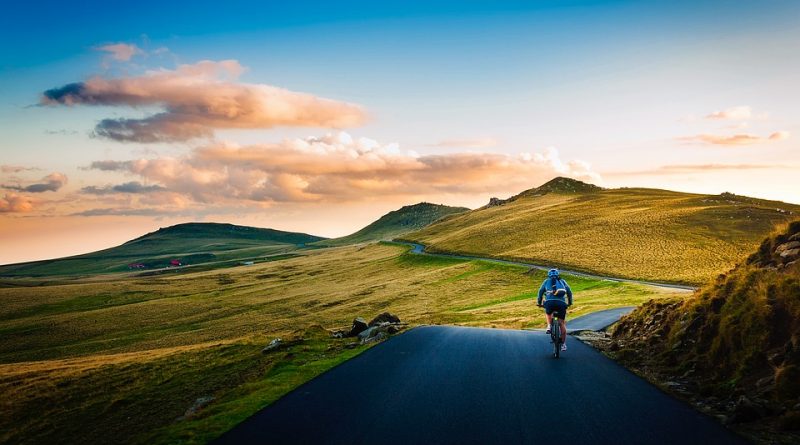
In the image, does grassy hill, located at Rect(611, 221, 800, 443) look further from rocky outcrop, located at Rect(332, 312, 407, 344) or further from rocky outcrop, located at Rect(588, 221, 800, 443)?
rocky outcrop, located at Rect(332, 312, 407, 344)

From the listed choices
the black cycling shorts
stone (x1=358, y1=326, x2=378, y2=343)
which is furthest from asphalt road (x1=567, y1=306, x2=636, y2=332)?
stone (x1=358, y1=326, x2=378, y2=343)

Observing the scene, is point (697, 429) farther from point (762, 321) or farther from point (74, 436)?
point (74, 436)

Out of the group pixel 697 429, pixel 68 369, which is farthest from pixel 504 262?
pixel 697 429

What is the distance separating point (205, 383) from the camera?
2745 centimetres

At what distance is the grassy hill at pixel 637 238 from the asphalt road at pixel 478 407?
48.5 metres

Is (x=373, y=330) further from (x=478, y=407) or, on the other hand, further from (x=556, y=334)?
(x=478, y=407)

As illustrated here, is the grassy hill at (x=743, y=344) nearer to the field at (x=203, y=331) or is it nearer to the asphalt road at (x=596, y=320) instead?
the asphalt road at (x=596, y=320)

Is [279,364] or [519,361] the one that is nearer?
[519,361]

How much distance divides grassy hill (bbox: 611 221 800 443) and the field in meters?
12.0

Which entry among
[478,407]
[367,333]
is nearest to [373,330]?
[367,333]

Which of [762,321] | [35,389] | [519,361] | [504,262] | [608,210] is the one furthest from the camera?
[608,210]

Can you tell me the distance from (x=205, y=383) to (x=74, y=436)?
6.11m

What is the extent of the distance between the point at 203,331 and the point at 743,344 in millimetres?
64874

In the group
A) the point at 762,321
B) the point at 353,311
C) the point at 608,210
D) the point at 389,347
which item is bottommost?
the point at 353,311
